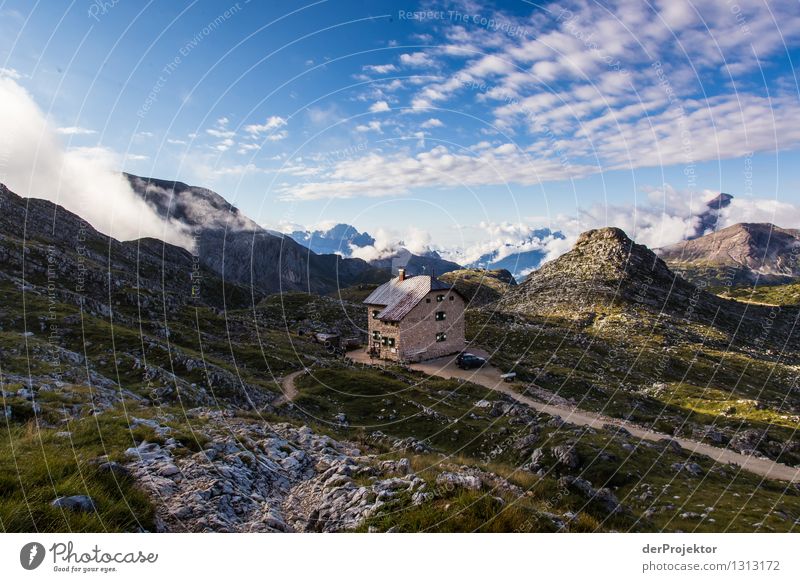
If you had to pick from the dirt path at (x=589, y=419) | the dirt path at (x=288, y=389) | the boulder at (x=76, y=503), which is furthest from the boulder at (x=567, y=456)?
the boulder at (x=76, y=503)

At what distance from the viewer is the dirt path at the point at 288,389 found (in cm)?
3381

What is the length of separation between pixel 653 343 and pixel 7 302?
99.6 metres

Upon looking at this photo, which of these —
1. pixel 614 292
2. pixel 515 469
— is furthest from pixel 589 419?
pixel 614 292

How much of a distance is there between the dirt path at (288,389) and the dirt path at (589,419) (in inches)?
526

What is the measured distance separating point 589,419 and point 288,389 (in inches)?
1160

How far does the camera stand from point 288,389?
126 feet

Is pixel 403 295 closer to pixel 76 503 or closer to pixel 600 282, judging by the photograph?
pixel 76 503

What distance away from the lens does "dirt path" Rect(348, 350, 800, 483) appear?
2894 cm

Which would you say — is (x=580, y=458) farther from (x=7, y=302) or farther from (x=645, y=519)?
(x=7, y=302)

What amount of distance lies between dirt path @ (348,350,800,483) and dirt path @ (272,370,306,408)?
43.9 feet

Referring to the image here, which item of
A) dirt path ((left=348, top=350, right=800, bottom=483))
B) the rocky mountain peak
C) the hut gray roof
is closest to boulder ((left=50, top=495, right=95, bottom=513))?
dirt path ((left=348, top=350, right=800, bottom=483))

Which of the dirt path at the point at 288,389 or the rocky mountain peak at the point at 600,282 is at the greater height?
the rocky mountain peak at the point at 600,282

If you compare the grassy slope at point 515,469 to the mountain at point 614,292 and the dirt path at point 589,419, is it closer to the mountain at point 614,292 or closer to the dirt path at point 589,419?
the dirt path at point 589,419

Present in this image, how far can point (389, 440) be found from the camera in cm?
2612
